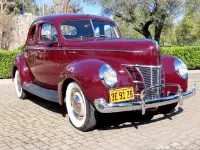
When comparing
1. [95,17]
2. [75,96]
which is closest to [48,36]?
[95,17]

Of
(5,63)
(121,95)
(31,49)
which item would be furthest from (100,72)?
(5,63)

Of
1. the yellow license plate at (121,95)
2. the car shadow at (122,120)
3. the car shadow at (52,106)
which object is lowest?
the car shadow at (52,106)

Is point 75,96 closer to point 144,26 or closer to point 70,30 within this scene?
point 70,30

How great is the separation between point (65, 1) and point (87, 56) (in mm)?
11449

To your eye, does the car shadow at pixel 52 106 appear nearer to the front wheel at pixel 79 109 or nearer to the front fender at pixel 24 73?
the front fender at pixel 24 73

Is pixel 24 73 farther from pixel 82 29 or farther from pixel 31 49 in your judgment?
pixel 82 29

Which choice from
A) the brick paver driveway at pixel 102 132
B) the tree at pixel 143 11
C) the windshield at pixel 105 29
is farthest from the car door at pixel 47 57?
the tree at pixel 143 11

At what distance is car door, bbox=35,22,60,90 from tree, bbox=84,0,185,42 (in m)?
13.1

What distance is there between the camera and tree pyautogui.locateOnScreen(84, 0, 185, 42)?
17984 millimetres

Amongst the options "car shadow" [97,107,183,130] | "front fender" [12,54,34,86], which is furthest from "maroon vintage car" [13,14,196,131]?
"front fender" [12,54,34,86]

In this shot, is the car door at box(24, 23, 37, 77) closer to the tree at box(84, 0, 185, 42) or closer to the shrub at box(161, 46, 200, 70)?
the shrub at box(161, 46, 200, 70)

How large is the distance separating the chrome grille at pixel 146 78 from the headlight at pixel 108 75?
0.36 meters

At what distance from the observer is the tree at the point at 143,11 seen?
18.0m

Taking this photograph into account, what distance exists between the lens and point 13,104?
21.4 feet
